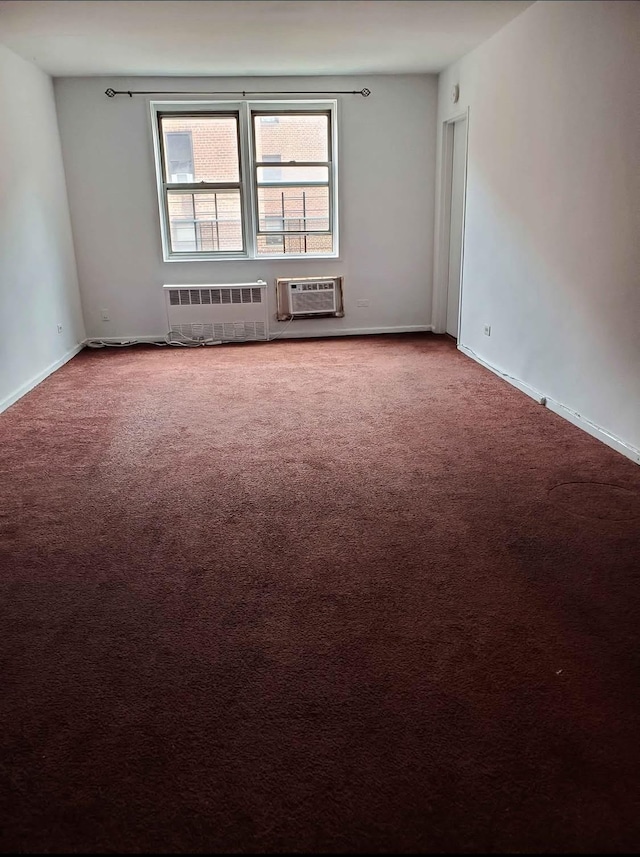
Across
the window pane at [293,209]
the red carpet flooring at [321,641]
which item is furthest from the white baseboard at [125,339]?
the red carpet flooring at [321,641]

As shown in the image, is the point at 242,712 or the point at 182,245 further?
the point at 182,245

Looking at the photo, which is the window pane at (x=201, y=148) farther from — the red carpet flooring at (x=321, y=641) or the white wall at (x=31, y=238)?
the red carpet flooring at (x=321, y=641)

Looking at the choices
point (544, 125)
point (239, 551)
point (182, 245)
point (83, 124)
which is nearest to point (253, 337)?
point (182, 245)

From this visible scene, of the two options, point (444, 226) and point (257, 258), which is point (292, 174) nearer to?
point (257, 258)

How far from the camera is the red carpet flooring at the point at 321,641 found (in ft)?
4.76

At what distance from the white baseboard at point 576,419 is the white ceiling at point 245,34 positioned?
2460mm

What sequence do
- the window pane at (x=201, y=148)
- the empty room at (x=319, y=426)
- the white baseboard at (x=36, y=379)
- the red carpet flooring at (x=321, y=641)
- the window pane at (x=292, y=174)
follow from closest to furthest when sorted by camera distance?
the red carpet flooring at (x=321, y=641) < the empty room at (x=319, y=426) < the white baseboard at (x=36, y=379) < the window pane at (x=201, y=148) < the window pane at (x=292, y=174)

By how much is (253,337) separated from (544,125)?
11.4 feet

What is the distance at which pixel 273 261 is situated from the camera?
259 inches

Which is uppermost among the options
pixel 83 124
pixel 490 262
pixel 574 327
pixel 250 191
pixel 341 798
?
pixel 83 124

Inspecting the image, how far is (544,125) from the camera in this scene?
413 centimetres

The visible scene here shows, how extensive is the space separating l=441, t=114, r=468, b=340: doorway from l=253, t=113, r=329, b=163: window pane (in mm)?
1208

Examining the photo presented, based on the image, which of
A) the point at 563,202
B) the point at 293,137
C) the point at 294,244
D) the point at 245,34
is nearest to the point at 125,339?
the point at 294,244

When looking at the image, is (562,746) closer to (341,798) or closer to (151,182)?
(341,798)
